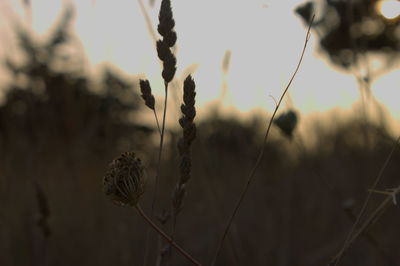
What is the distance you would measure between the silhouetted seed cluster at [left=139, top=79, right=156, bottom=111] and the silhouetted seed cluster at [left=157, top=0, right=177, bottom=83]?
28 millimetres

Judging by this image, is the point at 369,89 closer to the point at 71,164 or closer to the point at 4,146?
the point at 71,164

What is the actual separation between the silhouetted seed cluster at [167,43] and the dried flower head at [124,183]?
111 mm

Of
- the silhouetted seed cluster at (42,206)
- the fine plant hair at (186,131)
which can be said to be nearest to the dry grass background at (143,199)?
the silhouetted seed cluster at (42,206)

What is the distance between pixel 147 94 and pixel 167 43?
65 mm

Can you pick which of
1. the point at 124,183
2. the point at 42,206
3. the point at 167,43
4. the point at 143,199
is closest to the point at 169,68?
the point at 167,43

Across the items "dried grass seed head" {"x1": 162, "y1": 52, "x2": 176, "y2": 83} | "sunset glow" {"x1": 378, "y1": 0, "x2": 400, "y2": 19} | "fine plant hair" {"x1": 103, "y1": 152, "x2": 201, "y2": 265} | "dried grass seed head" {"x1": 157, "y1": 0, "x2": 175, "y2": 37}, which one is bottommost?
"fine plant hair" {"x1": 103, "y1": 152, "x2": 201, "y2": 265}

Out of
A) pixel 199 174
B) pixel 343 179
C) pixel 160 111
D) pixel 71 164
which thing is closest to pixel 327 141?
pixel 343 179

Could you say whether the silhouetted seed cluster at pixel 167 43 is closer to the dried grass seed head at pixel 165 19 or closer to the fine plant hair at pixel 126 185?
the dried grass seed head at pixel 165 19

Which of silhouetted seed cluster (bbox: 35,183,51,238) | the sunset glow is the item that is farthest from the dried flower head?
the sunset glow

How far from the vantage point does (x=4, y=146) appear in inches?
87.8

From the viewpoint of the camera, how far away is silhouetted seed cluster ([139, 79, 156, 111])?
0.64 meters

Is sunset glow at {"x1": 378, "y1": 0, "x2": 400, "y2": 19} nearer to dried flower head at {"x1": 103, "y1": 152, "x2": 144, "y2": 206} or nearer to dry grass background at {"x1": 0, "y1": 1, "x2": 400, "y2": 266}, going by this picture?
dry grass background at {"x1": 0, "y1": 1, "x2": 400, "y2": 266}

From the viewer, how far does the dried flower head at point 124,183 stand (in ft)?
1.99

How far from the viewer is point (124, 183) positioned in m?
0.61
